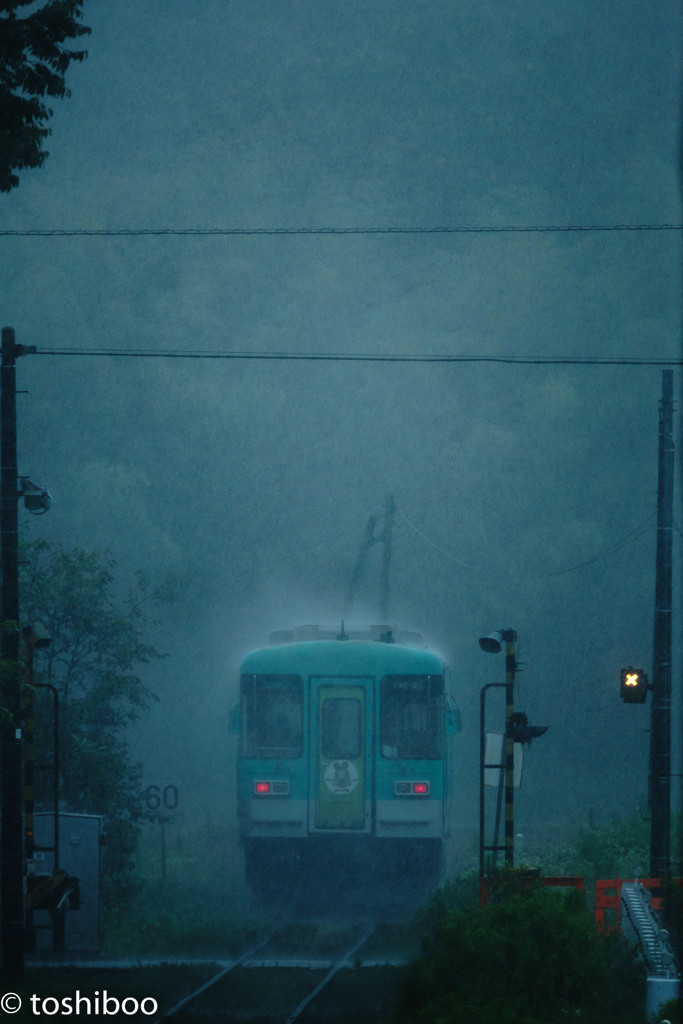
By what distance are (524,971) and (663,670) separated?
8944mm

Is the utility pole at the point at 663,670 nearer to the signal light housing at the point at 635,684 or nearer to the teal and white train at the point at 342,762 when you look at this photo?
the signal light housing at the point at 635,684

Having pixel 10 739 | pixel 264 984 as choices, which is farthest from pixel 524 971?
pixel 10 739

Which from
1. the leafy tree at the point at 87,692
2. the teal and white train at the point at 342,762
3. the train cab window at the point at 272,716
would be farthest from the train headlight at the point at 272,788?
the leafy tree at the point at 87,692

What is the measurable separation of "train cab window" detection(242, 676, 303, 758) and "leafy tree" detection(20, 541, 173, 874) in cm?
292

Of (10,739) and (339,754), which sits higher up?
(10,739)

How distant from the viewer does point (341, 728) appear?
16.6 meters

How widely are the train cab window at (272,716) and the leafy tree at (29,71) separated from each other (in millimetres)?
7526

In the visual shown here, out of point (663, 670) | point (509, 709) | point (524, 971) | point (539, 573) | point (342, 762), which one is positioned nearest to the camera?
point (524, 971)

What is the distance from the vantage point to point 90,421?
59.3 m

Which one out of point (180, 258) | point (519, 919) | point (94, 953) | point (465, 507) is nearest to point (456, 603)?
point (465, 507)

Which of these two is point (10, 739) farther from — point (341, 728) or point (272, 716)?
point (341, 728)

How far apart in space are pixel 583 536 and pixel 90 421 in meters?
23.0

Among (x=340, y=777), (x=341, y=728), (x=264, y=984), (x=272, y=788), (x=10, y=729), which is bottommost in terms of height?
(x=264, y=984)

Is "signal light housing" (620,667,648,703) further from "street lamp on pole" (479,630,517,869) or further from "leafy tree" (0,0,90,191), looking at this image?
"leafy tree" (0,0,90,191)
